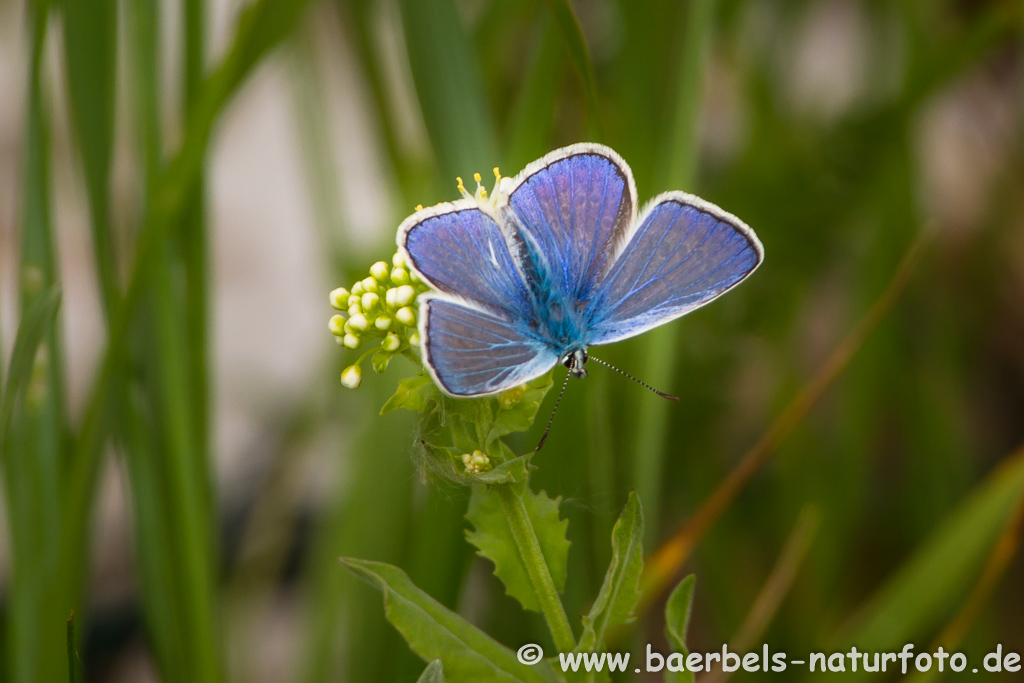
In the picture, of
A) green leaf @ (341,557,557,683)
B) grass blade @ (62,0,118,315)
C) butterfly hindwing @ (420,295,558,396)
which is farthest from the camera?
grass blade @ (62,0,118,315)

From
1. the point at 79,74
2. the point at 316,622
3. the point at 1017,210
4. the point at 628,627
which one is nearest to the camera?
the point at 79,74

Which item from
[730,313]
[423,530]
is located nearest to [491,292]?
[423,530]

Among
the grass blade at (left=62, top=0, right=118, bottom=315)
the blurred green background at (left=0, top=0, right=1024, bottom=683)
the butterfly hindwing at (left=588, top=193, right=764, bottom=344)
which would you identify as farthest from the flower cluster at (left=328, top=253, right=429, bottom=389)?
the grass blade at (left=62, top=0, right=118, bottom=315)

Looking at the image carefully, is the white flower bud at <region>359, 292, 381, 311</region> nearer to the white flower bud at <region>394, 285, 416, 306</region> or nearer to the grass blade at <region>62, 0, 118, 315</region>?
the white flower bud at <region>394, 285, 416, 306</region>

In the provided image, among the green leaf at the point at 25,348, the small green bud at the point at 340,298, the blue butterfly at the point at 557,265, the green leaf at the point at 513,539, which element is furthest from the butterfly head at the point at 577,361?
the green leaf at the point at 25,348

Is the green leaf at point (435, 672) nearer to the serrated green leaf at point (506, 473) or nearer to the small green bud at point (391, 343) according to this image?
the serrated green leaf at point (506, 473)

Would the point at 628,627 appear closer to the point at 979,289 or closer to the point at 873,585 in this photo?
the point at 873,585
